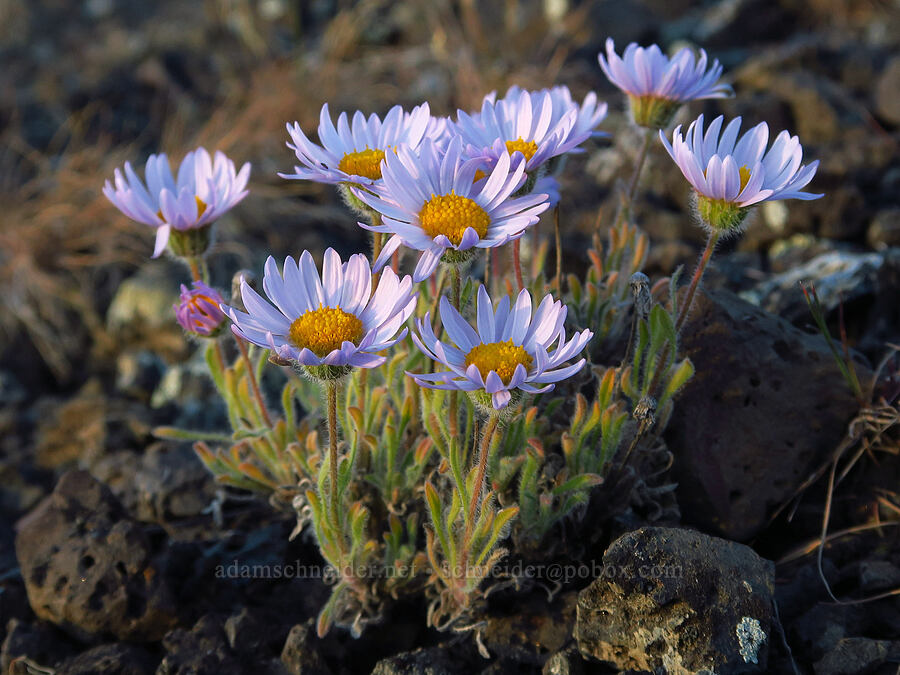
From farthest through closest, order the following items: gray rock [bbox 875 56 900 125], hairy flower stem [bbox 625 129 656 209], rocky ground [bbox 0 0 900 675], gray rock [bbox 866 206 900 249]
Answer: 1. gray rock [bbox 875 56 900 125]
2. gray rock [bbox 866 206 900 249]
3. hairy flower stem [bbox 625 129 656 209]
4. rocky ground [bbox 0 0 900 675]

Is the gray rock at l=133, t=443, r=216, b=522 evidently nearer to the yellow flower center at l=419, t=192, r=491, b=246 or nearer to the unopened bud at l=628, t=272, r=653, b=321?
the yellow flower center at l=419, t=192, r=491, b=246

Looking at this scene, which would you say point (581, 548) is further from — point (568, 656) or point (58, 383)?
point (58, 383)

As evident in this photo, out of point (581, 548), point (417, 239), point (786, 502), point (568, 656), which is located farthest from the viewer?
point (786, 502)

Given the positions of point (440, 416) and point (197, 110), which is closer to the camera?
point (440, 416)

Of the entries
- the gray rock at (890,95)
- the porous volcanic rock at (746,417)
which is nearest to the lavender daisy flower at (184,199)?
the porous volcanic rock at (746,417)

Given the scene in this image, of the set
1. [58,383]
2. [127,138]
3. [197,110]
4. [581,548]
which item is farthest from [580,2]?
[581,548]

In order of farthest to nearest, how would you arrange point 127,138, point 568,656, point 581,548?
point 127,138 < point 581,548 < point 568,656

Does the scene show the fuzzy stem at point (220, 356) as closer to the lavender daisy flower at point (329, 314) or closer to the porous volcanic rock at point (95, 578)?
the porous volcanic rock at point (95, 578)

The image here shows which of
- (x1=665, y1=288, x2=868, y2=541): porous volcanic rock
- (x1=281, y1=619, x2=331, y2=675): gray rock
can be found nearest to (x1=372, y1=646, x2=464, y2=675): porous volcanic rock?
(x1=281, y1=619, x2=331, y2=675): gray rock
